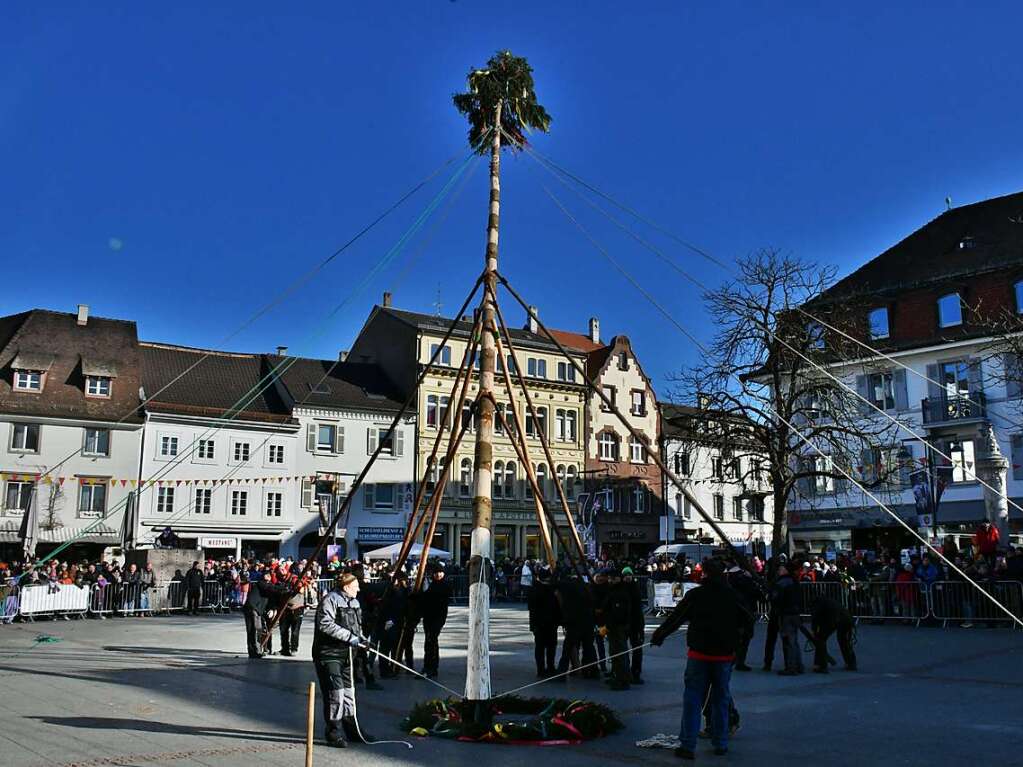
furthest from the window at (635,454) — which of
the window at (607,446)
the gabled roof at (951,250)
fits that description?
the gabled roof at (951,250)

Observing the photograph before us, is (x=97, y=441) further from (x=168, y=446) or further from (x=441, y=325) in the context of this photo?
(x=441, y=325)

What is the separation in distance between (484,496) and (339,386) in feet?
150

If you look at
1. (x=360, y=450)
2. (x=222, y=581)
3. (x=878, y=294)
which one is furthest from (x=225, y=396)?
(x=878, y=294)

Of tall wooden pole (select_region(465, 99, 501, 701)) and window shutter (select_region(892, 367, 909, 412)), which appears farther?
window shutter (select_region(892, 367, 909, 412))

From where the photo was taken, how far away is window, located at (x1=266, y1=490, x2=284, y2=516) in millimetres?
49562

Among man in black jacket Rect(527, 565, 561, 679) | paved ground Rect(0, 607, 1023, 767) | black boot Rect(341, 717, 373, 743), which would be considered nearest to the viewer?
paved ground Rect(0, 607, 1023, 767)

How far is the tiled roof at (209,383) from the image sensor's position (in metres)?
48.8

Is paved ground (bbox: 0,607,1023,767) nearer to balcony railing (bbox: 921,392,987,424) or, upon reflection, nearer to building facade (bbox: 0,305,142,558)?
balcony railing (bbox: 921,392,987,424)

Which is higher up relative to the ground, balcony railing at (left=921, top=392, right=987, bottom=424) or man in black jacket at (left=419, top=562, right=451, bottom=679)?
balcony railing at (left=921, top=392, right=987, bottom=424)

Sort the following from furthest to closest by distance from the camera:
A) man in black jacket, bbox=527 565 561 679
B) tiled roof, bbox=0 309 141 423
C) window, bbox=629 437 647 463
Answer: window, bbox=629 437 647 463, tiled roof, bbox=0 309 141 423, man in black jacket, bbox=527 565 561 679

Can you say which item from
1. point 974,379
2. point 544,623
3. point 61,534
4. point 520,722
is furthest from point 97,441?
point 520,722

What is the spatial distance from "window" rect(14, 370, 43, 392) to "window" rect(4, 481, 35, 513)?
4652mm

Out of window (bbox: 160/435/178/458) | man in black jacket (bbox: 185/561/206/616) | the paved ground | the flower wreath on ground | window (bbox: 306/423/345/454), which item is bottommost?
the paved ground

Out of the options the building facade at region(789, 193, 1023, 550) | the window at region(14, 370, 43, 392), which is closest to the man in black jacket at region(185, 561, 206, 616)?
the window at region(14, 370, 43, 392)
